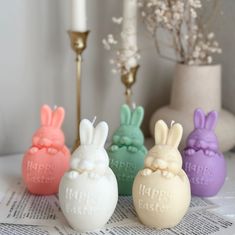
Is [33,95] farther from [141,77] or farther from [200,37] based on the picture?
[200,37]

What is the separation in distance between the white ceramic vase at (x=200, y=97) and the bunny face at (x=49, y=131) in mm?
252

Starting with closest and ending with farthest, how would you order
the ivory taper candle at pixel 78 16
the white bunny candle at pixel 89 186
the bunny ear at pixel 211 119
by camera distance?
1. the white bunny candle at pixel 89 186
2. the bunny ear at pixel 211 119
3. the ivory taper candle at pixel 78 16

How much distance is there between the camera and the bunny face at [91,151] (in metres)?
0.61

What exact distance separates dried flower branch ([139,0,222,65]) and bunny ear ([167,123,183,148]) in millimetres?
293

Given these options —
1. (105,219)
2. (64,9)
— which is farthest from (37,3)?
(105,219)

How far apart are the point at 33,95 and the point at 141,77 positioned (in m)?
0.24

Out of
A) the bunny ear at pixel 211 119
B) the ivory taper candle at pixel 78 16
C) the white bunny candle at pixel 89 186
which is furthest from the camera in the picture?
the ivory taper candle at pixel 78 16

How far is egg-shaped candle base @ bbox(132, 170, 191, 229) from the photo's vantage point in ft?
2.01

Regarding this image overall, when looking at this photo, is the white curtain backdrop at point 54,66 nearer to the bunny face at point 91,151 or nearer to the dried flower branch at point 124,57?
the dried flower branch at point 124,57

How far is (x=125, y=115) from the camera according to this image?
730mm

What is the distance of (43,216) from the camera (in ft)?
2.17

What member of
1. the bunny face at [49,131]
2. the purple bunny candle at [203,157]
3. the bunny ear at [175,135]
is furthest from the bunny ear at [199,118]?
the bunny face at [49,131]

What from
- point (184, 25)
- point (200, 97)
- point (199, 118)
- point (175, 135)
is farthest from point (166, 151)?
point (184, 25)

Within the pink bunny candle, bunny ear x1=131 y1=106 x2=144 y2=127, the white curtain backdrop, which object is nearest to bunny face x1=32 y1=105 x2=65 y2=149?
the pink bunny candle
